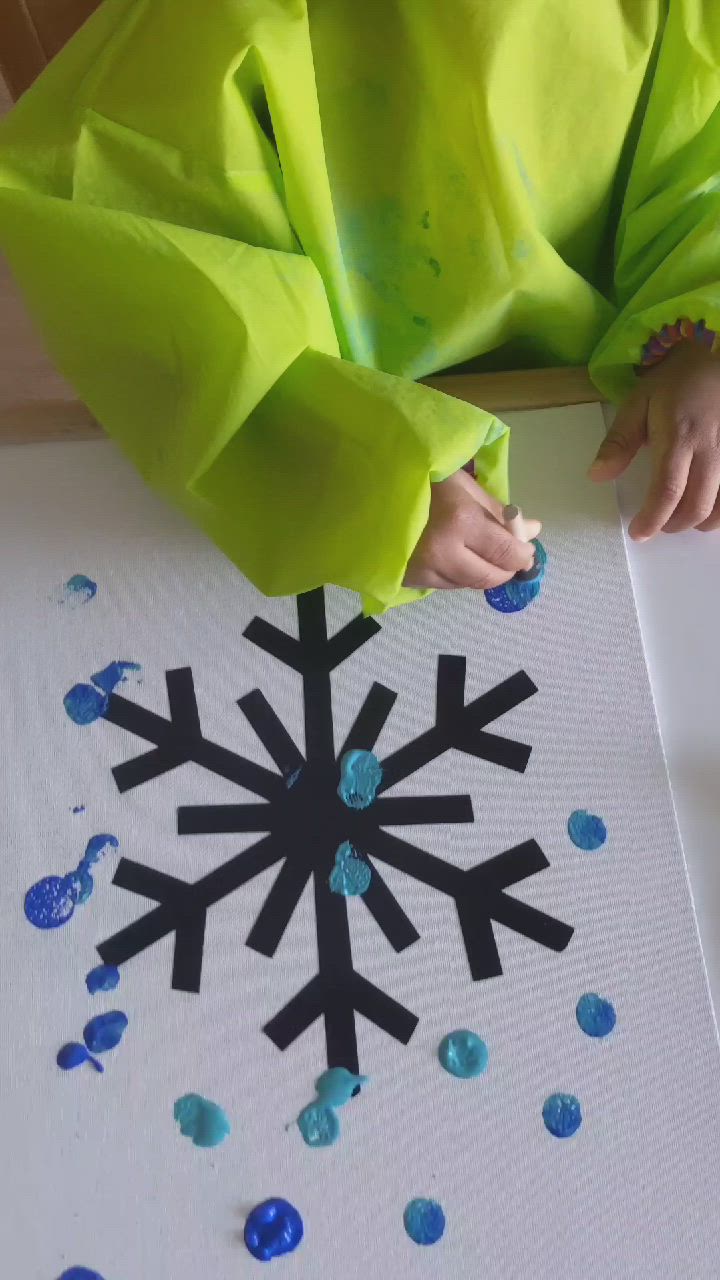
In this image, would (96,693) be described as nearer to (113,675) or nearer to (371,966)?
(113,675)

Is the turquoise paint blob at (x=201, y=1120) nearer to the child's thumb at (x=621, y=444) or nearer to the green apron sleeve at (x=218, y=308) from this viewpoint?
the green apron sleeve at (x=218, y=308)

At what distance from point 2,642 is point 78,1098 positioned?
20 cm

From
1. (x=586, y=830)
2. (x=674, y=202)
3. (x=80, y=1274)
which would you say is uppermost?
(x=674, y=202)

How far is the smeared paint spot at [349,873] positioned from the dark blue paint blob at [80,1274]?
0.15m

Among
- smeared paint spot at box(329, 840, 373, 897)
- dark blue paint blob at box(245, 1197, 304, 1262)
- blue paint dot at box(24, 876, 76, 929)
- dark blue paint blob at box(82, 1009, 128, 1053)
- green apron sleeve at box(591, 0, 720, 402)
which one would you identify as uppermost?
green apron sleeve at box(591, 0, 720, 402)

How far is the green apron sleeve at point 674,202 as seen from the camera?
386 millimetres

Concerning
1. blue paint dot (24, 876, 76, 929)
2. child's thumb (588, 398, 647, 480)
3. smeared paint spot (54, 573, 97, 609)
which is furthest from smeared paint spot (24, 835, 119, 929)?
child's thumb (588, 398, 647, 480)

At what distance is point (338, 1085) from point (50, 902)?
0.14 meters

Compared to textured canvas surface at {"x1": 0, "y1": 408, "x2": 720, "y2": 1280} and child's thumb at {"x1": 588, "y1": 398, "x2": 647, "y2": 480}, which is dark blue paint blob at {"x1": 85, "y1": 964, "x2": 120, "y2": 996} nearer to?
textured canvas surface at {"x1": 0, "y1": 408, "x2": 720, "y2": 1280}

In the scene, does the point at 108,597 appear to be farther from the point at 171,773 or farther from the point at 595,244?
the point at 595,244

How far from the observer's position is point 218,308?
349mm

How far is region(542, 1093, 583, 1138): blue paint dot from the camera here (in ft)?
1.04

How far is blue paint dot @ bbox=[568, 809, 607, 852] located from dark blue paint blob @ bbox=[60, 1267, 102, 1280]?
0.24m

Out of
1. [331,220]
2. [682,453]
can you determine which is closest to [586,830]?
[682,453]
